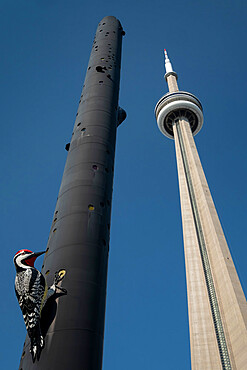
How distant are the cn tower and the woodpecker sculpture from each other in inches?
1221

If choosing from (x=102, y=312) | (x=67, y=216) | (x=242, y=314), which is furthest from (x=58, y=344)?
(x=242, y=314)

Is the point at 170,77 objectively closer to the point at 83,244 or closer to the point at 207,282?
the point at 207,282

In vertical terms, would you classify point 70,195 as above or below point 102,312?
above

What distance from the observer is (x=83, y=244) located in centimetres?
574

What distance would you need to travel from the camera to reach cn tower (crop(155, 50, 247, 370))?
32906 millimetres

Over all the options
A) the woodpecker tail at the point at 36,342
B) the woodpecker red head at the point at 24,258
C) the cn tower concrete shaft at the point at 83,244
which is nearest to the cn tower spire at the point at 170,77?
the cn tower concrete shaft at the point at 83,244

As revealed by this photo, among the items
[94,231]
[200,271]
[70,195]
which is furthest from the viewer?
[200,271]

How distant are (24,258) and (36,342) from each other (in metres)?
1.35

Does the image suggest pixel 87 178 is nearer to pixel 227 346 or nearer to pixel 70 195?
pixel 70 195

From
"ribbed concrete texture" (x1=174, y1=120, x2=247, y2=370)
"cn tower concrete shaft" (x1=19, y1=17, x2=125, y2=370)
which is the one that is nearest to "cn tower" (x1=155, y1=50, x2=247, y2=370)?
"ribbed concrete texture" (x1=174, y1=120, x2=247, y2=370)

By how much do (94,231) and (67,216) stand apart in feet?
2.11

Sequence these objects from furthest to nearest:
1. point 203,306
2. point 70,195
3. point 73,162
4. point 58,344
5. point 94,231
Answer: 1. point 203,306
2. point 73,162
3. point 70,195
4. point 94,231
5. point 58,344

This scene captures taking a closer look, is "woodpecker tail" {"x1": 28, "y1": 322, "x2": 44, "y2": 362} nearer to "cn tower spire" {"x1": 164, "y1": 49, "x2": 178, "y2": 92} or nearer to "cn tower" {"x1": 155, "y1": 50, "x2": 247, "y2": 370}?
"cn tower" {"x1": 155, "y1": 50, "x2": 247, "y2": 370}

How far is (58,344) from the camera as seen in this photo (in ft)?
14.6
